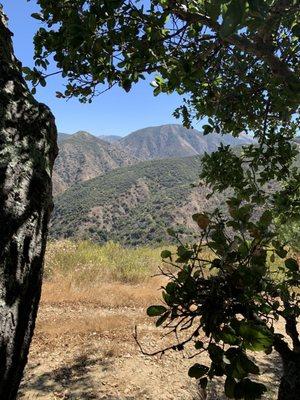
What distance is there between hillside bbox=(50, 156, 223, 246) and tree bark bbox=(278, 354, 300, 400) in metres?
70.3

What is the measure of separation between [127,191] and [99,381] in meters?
112

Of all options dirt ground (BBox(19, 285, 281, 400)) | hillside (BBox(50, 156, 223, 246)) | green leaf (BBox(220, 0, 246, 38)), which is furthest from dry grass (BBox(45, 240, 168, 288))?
hillside (BBox(50, 156, 223, 246))

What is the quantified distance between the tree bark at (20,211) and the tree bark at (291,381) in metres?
1.85

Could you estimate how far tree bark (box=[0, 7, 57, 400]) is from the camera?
61.4 inches

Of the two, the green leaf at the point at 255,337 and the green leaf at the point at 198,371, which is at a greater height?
the green leaf at the point at 255,337

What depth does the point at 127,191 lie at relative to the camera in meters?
118

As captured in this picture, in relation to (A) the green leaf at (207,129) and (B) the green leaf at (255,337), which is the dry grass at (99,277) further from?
(B) the green leaf at (255,337)

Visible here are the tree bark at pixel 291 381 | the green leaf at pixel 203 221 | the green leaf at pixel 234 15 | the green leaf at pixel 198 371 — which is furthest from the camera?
the tree bark at pixel 291 381

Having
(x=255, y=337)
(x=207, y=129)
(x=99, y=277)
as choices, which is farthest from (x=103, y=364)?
(x=255, y=337)

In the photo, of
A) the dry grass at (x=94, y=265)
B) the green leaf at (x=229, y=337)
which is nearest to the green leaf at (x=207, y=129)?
the green leaf at (x=229, y=337)

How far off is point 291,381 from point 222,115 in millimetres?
3500

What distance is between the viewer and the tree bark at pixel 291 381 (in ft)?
8.35

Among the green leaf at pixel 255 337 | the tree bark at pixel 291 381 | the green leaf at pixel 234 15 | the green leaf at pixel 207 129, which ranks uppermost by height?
the green leaf at pixel 207 129

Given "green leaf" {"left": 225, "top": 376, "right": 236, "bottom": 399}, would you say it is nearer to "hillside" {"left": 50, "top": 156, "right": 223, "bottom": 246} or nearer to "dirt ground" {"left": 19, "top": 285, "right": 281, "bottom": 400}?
"dirt ground" {"left": 19, "top": 285, "right": 281, "bottom": 400}
